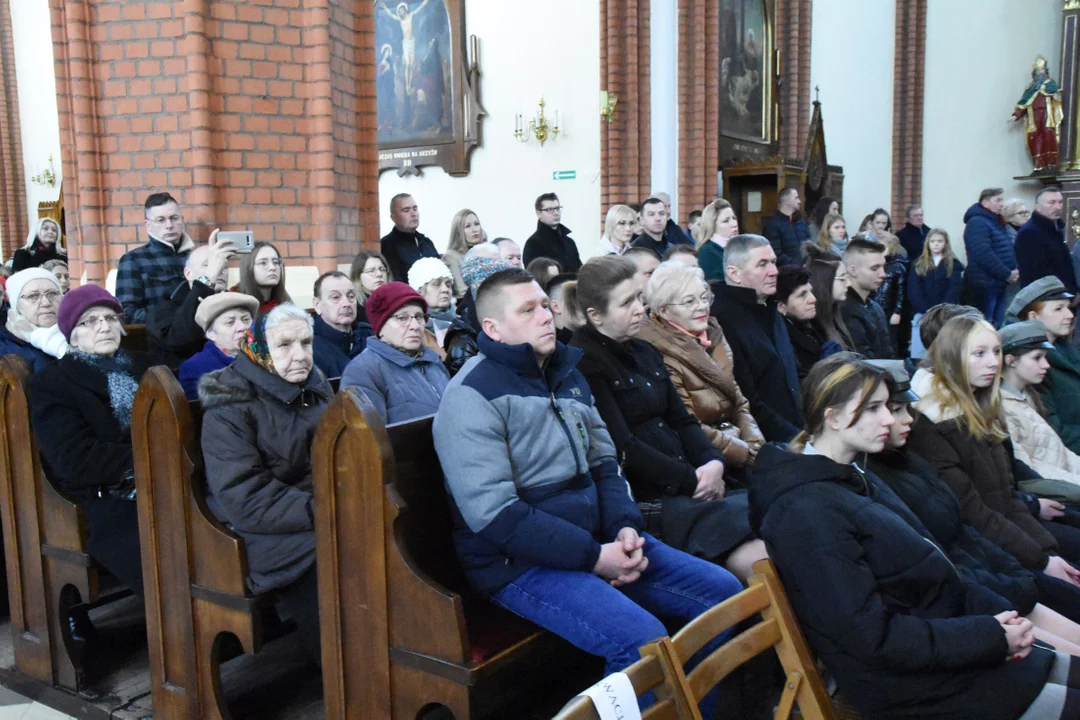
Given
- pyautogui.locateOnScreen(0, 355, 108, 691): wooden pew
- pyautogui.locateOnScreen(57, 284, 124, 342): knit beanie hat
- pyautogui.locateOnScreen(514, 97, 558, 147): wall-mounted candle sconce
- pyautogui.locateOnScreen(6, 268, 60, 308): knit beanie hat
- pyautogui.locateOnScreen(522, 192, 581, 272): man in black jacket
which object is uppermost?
pyautogui.locateOnScreen(514, 97, 558, 147): wall-mounted candle sconce

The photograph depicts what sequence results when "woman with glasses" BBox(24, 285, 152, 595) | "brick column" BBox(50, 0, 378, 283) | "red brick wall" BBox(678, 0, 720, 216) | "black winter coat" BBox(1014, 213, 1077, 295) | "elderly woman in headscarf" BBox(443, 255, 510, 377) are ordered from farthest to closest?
1. "red brick wall" BBox(678, 0, 720, 216)
2. "black winter coat" BBox(1014, 213, 1077, 295)
3. "brick column" BBox(50, 0, 378, 283)
4. "elderly woman in headscarf" BBox(443, 255, 510, 377)
5. "woman with glasses" BBox(24, 285, 152, 595)

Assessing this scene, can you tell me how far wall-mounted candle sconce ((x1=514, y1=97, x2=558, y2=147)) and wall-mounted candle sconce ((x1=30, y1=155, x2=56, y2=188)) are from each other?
24.3 feet

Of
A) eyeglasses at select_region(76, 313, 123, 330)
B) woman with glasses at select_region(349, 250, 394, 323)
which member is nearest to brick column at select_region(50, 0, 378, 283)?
woman with glasses at select_region(349, 250, 394, 323)

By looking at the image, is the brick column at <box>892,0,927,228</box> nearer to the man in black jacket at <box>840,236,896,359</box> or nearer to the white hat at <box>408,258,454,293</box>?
the man in black jacket at <box>840,236,896,359</box>

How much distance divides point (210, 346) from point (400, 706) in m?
1.87

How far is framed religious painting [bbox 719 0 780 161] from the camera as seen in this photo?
36.9ft

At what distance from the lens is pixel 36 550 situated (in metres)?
3.32

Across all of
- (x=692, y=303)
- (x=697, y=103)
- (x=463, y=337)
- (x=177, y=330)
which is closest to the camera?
(x=692, y=303)

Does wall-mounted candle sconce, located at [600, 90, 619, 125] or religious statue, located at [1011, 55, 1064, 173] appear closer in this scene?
wall-mounted candle sconce, located at [600, 90, 619, 125]

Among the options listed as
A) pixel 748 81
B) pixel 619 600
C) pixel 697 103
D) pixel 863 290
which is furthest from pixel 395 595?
pixel 748 81

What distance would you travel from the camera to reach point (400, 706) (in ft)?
7.93

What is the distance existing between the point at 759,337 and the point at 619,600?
211 centimetres

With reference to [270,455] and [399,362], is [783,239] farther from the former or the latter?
[270,455]

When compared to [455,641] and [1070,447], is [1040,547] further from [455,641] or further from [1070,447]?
[455,641]
